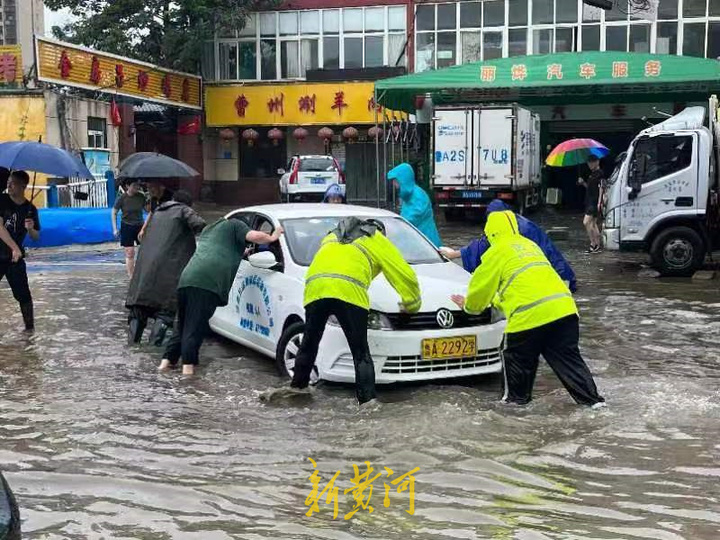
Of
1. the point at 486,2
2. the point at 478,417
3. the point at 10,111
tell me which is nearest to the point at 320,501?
the point at 478,417

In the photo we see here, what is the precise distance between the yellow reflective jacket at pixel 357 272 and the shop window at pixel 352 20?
2725cm

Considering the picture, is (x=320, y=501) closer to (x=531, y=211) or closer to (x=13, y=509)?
(x=13, y=509)

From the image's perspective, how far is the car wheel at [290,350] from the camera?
266 inches

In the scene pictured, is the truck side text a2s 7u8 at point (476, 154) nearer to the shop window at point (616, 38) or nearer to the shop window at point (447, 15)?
the shop window at point (616, 38)

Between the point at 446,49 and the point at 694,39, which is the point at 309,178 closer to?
the point at 446,49

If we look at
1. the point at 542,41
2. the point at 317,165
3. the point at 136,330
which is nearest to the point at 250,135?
the point at 317,165

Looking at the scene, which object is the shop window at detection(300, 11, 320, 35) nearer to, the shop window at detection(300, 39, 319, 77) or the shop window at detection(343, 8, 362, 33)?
the shop window at detection(300, 39, 319, 77)

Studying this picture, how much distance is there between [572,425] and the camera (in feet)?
19.1

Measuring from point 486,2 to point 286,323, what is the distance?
26.2 meters

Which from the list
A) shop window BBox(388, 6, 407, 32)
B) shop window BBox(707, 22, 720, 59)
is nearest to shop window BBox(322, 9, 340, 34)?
shop window BBox(388, 6, 407, 32)

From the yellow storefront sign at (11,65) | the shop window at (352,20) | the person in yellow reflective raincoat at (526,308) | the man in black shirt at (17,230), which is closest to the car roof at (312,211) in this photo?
the person in yellow reflective raincoat at (526,308)

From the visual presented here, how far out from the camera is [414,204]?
9.98m

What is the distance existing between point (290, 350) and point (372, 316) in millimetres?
875

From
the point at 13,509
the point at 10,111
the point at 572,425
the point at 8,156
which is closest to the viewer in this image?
the point at 13,509
